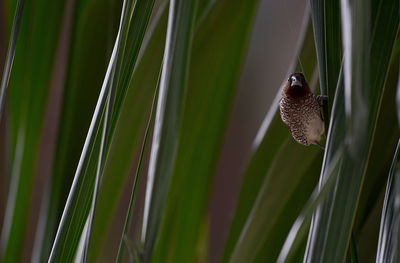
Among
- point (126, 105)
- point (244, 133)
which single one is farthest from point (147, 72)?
point (244, 133)

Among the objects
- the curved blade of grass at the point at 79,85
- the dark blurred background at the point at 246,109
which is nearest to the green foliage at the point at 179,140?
the curved blade of grass at the point at 79,85

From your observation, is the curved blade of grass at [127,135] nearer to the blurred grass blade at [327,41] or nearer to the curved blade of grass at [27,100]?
the curved blade of grass at [27,100]

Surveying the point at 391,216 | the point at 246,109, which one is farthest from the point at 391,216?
Answer: the point at 246,109

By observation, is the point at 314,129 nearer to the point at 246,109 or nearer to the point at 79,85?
the point at 79,85

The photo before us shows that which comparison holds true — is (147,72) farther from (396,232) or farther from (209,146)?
(396,232)

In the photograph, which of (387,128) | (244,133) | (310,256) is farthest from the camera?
(244,133)

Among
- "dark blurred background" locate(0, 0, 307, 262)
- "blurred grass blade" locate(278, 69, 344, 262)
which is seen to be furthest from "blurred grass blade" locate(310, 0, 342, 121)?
"dark blurred background" locate(0, 0, 307, 262)

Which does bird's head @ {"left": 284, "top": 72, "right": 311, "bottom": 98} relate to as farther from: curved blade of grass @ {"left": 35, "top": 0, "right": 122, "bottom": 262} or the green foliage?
curved blade of grass @ {"left": 35, "top": 0, "right": 122, "bottom": 262}
